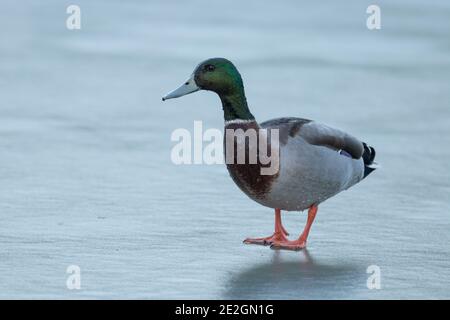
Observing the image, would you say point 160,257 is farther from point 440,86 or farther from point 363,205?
point 440,86

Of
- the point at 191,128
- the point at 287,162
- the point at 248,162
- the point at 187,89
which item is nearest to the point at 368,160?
the point at 287,162

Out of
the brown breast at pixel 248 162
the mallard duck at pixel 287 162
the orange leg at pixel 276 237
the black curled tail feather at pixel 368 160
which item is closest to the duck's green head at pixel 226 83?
the mallard duck at pixel 287 162

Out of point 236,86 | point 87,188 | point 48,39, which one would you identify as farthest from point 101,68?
point 236,86

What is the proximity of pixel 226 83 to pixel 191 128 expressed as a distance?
259 cm

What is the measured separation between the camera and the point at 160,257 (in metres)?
6.42

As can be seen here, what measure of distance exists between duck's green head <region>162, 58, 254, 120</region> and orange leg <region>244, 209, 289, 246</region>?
1.89 ft

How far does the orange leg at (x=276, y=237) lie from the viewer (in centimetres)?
679

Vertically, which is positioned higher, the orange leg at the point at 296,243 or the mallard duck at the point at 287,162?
the mallard duck at the point at 287,162

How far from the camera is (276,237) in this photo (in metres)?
6.89

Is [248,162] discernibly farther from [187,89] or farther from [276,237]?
[187,89]

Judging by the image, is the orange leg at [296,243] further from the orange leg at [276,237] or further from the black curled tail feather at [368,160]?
the black curled tail feather at [368,160]

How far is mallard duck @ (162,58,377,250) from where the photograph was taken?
22.2 feet

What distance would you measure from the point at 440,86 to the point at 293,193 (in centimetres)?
450

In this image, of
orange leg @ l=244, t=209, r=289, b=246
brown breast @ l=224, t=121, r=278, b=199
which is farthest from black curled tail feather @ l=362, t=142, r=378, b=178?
brown breast @ l=224, t=121, r=278, b=199
